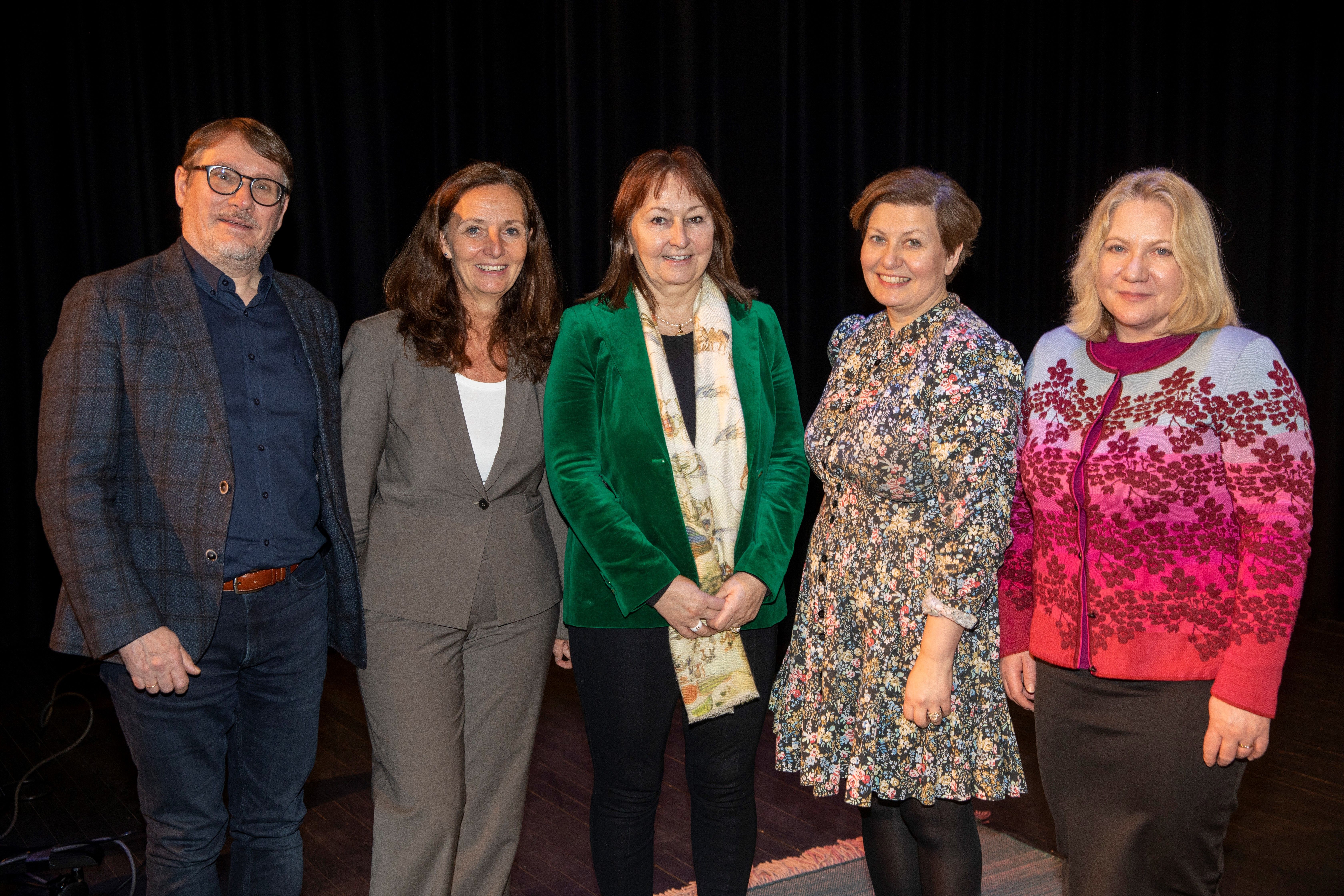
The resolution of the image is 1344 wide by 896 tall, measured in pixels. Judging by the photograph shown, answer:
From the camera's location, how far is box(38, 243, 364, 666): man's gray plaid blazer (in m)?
1.89

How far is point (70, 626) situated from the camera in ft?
6.46

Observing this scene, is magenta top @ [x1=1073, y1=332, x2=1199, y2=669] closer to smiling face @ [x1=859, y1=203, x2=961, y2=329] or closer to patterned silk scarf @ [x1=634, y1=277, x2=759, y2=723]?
smiling face @ [x1=859, y1=203, x2=961, y2=329]

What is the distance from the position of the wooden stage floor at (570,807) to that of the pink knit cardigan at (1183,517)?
155cm

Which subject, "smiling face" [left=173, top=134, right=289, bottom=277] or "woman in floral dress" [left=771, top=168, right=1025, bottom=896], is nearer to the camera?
"woman in floral dress" [left=771, top=168, right=1025, bottom=896]

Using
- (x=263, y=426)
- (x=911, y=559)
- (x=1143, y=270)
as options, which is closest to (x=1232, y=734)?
(x=911, y=559)

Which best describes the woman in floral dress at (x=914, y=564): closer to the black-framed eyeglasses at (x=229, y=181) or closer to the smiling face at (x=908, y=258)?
the smiling face at (x=908, y=258)

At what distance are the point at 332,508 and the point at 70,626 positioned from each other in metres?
0.52

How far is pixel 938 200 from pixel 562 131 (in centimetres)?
332

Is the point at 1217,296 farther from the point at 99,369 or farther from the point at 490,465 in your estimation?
the point at 99,369

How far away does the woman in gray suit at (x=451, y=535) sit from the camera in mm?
2191

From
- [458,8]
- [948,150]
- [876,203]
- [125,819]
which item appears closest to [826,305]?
[948,150]

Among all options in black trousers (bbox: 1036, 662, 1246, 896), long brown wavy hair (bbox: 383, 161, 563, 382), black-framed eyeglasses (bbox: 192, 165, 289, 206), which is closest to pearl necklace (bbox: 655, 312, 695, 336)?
long brown wavy hair (bbox: 383, 161, 563, 382)

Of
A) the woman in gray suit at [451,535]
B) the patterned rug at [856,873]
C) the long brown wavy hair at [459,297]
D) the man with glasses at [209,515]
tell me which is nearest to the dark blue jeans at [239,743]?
the man with glasses at [209,515]

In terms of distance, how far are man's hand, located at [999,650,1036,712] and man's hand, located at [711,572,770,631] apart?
0.49 metres
